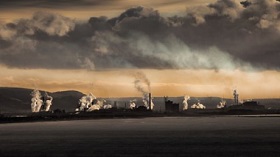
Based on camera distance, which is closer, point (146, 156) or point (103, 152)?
point (146, 156)

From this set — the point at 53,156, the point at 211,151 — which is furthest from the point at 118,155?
the point at 211,151

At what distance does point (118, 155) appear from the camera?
12150 cm

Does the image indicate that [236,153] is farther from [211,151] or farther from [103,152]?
[103,152]

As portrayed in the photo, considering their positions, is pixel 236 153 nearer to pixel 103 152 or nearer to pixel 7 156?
pixel 103 152

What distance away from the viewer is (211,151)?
432 feet

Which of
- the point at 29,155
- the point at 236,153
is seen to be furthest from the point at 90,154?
the point at 236,153

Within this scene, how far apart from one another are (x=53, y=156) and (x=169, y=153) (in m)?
28.0

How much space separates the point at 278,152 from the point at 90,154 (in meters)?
46.2

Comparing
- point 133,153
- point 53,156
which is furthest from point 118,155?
point 53,156

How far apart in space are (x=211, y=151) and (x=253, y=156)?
48.9ft

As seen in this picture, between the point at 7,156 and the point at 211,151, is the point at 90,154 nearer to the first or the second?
the point at 7,156

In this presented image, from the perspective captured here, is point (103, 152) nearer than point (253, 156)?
No

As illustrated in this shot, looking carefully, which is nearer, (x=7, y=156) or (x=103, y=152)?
(x=7, y=156)

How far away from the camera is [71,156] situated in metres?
119
